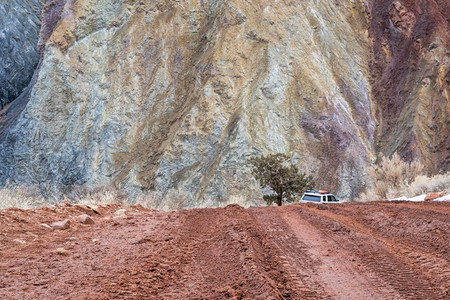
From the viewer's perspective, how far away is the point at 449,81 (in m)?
38.7

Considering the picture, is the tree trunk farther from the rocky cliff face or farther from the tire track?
the tire track

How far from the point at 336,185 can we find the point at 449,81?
43.4 ft

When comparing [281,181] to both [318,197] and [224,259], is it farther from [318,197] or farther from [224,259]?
[224,259]

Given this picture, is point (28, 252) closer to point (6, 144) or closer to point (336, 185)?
point (336, 185)

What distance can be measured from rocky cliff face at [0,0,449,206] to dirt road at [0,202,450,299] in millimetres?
24054

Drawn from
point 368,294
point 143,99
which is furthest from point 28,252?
point 143,99

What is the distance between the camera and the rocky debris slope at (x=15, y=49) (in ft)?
171

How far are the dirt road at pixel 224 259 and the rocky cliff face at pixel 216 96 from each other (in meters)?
24.1

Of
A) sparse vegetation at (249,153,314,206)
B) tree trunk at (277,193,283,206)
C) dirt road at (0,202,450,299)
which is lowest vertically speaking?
tree trunk at (277,193,283,206)

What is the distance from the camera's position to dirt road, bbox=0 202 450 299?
13.1 feet

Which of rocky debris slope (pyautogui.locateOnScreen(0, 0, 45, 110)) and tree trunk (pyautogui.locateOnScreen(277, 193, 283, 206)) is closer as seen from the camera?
tree trunk (pyautogui.locateOnScreen(277, 193, 283, 206))

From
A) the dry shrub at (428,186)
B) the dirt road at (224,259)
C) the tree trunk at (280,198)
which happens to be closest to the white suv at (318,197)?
the dry shrub at (428,186)

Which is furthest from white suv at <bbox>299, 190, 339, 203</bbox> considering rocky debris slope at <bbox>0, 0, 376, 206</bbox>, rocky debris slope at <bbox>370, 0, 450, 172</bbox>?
rocky debris slope at <bbox>370, 0, 450, 172</bbox>

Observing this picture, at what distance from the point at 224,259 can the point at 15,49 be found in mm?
54495
